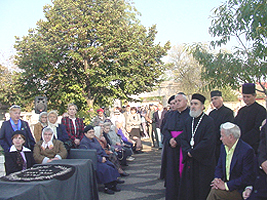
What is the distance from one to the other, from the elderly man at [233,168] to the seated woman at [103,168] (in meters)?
2.89

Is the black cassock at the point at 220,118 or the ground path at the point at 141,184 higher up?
the black cassock at the point at 220,118

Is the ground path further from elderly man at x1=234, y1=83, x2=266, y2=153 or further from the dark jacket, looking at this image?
elderly man at x1=234, y1=83, x2=266, y2=153

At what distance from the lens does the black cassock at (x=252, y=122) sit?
4902mm

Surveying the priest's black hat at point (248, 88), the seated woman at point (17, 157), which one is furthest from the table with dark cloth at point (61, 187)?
the priest's black hat at point (248, 88)

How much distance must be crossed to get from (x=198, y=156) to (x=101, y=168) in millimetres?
2577

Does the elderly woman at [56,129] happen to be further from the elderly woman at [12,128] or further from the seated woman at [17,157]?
the seated woman at [17,157]

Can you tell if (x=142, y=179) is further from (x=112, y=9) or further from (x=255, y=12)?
(x=112, y=9)

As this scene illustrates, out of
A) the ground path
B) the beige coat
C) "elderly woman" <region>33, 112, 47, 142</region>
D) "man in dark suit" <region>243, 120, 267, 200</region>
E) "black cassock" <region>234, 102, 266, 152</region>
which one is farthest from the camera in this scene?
"elderly woman" <region>33, 112, 47, 142</region>

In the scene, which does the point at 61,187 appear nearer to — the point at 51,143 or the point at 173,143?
the point at 51,143

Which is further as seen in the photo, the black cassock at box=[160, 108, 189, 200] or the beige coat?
the beige coat

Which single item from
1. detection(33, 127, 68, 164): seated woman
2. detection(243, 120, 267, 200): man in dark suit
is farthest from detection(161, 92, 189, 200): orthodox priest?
detection(33, 127, 68, 164): seated woman

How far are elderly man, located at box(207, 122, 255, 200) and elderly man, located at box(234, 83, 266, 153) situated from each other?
4.32 ft

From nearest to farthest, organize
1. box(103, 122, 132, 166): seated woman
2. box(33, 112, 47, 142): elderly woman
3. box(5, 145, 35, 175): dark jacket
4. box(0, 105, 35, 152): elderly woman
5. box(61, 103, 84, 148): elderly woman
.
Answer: box(5, 145, 35, 175): dark jacket
box(0, 105, 35, 152): elderly woman
box(33, 112, 47, 142): elderly woman
box(61, 103, 84, 148): elderly woman
box(103, 122, 132, 166): seated woman

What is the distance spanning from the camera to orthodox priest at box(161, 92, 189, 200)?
5000mm
